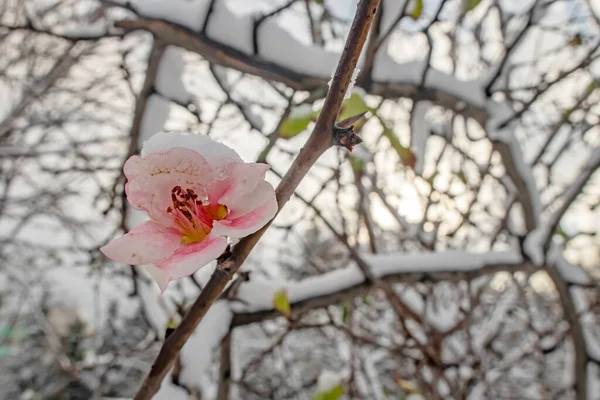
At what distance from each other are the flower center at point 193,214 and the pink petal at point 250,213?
0.03m

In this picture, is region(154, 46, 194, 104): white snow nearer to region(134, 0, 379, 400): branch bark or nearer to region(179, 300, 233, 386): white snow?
region(179, 300, 233, 386): white snow

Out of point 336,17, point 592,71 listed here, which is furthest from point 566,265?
point 336,17

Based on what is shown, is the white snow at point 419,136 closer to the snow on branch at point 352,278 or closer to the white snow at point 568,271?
the snow on branch at point 352,278

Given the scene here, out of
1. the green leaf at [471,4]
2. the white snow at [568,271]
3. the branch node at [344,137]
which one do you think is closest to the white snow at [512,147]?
the white snow at [568,271]

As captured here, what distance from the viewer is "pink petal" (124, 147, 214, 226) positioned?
0.37m

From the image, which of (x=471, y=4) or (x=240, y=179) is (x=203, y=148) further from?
(x=471, y=4)

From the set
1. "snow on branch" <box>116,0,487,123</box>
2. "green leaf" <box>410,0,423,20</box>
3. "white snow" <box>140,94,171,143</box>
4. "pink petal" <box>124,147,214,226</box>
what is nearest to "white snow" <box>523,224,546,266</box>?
"snow on branch" <box>116,0,487,123</box>

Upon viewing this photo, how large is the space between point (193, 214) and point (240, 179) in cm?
6

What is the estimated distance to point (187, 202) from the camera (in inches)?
15.0

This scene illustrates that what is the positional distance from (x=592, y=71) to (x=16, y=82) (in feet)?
12.4

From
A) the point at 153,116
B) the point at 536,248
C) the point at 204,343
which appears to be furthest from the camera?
the point at 536,248

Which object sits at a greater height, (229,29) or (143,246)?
(229,29)

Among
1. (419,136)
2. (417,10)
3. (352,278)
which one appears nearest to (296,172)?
(417,10)

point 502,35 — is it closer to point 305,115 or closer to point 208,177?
point 305,115
